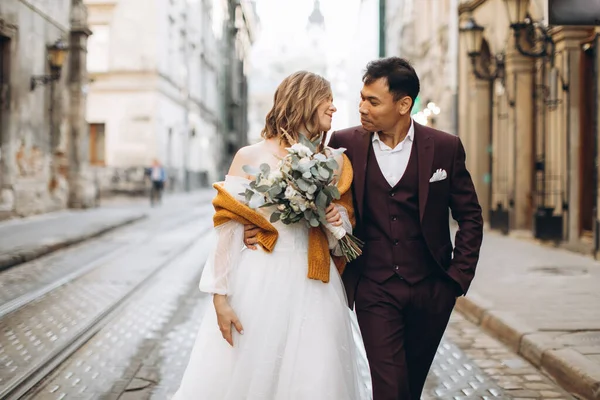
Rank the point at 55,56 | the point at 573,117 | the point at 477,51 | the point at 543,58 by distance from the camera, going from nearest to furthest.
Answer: the point at 573,117 < the point at 543,58 < the point at 477,51 < the point at 55,56

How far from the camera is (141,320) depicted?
733cm

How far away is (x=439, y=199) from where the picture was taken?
336 centimetres

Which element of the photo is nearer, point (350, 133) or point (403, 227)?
point (403, 227)

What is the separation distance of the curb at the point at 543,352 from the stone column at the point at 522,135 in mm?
9078

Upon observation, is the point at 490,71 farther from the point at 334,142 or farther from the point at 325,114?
the point at 325,114

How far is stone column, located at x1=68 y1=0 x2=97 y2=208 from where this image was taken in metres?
23.3

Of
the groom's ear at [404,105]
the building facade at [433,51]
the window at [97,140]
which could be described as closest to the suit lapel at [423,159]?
the groom's ear at [404,105]

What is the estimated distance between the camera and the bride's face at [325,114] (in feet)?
10.9

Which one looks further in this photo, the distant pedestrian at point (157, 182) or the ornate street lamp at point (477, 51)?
the distant pedestrian at point (157, 182)

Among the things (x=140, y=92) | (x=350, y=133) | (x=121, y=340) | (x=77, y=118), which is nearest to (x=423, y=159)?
(x=350, y=133)

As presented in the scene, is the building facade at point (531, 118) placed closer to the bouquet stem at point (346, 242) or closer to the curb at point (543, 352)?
the curb at point (543, 352)

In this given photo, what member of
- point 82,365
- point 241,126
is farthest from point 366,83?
point 241,126

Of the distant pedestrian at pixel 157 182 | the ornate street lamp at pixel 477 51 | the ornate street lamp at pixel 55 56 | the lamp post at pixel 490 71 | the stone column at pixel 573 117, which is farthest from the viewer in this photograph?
the distant pedestrian at pixel 157 182

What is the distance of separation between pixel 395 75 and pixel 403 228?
26.0 inches
